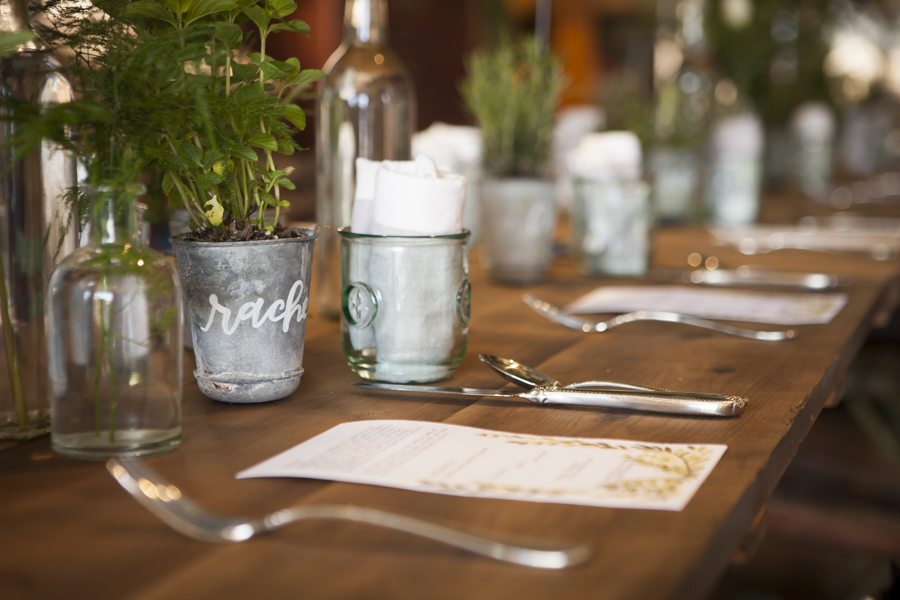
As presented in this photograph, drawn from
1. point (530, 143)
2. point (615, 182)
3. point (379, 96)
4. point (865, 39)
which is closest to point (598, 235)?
point (615, 182)

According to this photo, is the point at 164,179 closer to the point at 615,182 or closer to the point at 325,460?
the point at 325,460

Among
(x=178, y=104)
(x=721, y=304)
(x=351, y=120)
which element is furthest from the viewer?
(x=721, y=304)

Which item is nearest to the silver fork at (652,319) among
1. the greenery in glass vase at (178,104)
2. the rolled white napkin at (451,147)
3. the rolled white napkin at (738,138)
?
the greenery in glass vase at (178,104)

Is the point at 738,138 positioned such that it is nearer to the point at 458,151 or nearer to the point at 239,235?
the point at 458,151

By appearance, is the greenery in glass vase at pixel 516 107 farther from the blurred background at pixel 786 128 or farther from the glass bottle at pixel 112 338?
the glass bottle at pixel 112 338

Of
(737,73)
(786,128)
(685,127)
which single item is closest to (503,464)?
(685,127)

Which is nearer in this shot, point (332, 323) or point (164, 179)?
point (164, 179)

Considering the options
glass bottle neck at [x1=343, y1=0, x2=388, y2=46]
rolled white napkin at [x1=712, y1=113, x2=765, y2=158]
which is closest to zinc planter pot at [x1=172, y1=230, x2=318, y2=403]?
glass bottle neck at [x1=343, y1=0, x2=388, y2=46]

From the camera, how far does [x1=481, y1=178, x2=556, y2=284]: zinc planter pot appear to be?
4.16 ft

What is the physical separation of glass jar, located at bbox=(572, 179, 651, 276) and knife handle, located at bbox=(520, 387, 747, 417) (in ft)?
2.44

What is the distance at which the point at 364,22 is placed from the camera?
40.4 inches

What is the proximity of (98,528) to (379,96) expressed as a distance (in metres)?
0.66

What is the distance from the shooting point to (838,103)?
3.65 meters

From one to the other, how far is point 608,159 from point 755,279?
30cm
